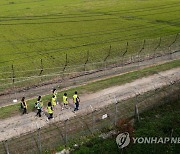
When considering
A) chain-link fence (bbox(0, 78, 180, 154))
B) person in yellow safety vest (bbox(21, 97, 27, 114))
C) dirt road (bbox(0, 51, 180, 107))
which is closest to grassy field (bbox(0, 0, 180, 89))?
dirt road (bbox(0, 51, 180, 107))

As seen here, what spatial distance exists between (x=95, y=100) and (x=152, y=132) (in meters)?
6.96

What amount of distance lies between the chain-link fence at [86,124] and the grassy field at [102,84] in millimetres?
2661

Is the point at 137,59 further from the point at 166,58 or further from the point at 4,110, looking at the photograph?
the point at 4,110

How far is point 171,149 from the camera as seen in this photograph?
2219 cm

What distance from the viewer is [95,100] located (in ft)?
94.5

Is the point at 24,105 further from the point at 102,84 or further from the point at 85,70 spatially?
the point at 85,70

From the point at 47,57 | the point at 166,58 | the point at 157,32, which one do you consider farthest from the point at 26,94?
the point at 157,32

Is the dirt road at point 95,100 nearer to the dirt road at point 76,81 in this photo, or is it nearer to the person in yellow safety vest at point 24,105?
the person in yellow safety vest at point 24,105

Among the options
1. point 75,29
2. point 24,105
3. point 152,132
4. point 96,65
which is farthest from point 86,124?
point 75,29

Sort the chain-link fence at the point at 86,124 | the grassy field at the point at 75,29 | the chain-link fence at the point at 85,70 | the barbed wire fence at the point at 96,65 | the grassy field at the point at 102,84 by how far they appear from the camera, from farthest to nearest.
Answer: the grassy field at the point at 75,29, the barbed wire fence at the point at 96,65, the chain-link fence at the point at 85,70, the grassy field at the point at 102,84, the chain-link fence at the point at 86,124

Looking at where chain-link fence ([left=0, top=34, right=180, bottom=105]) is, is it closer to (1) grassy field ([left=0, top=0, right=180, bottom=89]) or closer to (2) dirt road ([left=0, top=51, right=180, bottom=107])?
(2) dirt road ([left=0, top=51, right=180, bottom=107])

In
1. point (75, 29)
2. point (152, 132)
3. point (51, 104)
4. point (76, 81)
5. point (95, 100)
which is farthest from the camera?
point (75, 29)

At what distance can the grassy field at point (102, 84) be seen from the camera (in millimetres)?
26969

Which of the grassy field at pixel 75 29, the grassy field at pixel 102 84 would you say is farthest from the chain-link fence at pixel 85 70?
the grassy field at pixel 102 84
